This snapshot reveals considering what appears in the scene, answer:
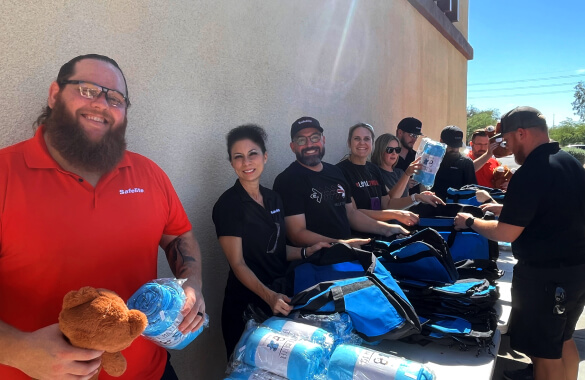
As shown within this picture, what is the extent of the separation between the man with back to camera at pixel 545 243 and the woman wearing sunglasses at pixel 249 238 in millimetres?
1315

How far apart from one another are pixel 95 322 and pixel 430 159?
9.27ft

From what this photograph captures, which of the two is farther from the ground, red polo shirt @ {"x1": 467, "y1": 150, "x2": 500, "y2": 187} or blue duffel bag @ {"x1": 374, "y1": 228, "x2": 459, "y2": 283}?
red polo shirt @ {"x1": 467, "y1": 150, "x2": 500, "y2": 187}

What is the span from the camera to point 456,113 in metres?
10.0

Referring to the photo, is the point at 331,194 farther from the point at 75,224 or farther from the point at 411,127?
the point at 411,127

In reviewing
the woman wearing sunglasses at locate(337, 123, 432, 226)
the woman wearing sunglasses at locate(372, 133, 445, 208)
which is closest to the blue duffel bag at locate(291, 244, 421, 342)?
the woman wearing sunglasses at locate(337, 123, 432, 226)

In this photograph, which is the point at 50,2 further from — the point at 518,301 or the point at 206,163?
the point at 518,301

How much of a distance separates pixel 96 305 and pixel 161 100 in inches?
62.4

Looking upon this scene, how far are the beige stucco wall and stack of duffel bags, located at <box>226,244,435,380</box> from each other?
3.20 ft

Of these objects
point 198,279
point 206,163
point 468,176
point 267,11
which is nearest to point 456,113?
point 468,176

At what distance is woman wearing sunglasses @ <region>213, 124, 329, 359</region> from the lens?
2109mm

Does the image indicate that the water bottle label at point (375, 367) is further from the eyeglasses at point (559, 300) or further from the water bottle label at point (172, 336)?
the eyeglasses at point (559, 300)

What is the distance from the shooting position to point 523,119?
2.60 meters

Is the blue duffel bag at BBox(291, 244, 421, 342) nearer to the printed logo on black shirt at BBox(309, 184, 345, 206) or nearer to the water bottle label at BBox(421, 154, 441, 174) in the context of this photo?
the printed logo on black shirt at BBox(309, 184, 345, 206)

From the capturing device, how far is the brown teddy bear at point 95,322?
0.99 metres
